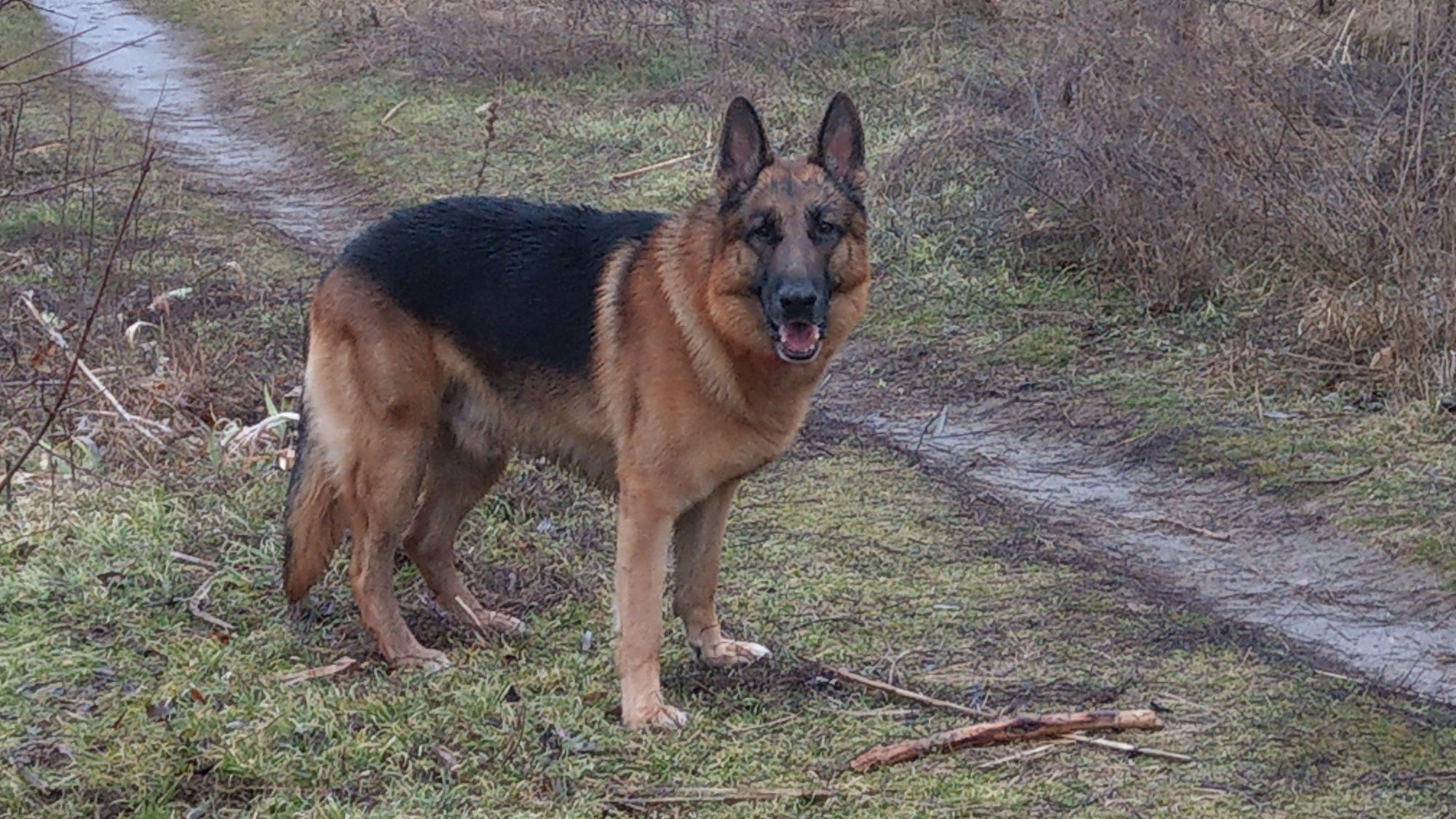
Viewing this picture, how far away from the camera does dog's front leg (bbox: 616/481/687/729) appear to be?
4727 millimetres

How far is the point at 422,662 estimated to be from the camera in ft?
17.0

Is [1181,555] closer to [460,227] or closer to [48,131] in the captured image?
[460,227]

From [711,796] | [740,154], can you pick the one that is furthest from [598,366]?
[711,796]

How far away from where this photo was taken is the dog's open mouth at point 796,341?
15.3ft

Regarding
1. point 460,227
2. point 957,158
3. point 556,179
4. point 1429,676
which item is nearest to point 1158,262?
point 957,158

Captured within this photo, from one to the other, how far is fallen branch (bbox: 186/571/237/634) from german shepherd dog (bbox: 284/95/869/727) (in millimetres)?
253

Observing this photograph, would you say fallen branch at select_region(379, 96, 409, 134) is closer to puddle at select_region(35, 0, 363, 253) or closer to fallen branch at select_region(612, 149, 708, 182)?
puddle at select_region(35, 0, 363, 253)

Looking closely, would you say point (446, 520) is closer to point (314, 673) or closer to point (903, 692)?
point (314, 673)

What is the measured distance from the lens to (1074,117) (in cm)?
977

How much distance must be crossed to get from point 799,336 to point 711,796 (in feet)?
4.33

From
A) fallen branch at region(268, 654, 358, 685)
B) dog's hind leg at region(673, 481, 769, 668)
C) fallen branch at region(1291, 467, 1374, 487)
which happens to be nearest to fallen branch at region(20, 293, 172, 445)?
fallen branch at region(268, 654, 358, 685)

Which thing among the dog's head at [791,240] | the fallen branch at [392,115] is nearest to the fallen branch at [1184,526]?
the dog's head at [791,240]

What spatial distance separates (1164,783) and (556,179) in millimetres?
9450

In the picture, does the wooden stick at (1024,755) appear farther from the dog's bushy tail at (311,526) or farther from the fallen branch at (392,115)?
the fallen branch at (392,115)
